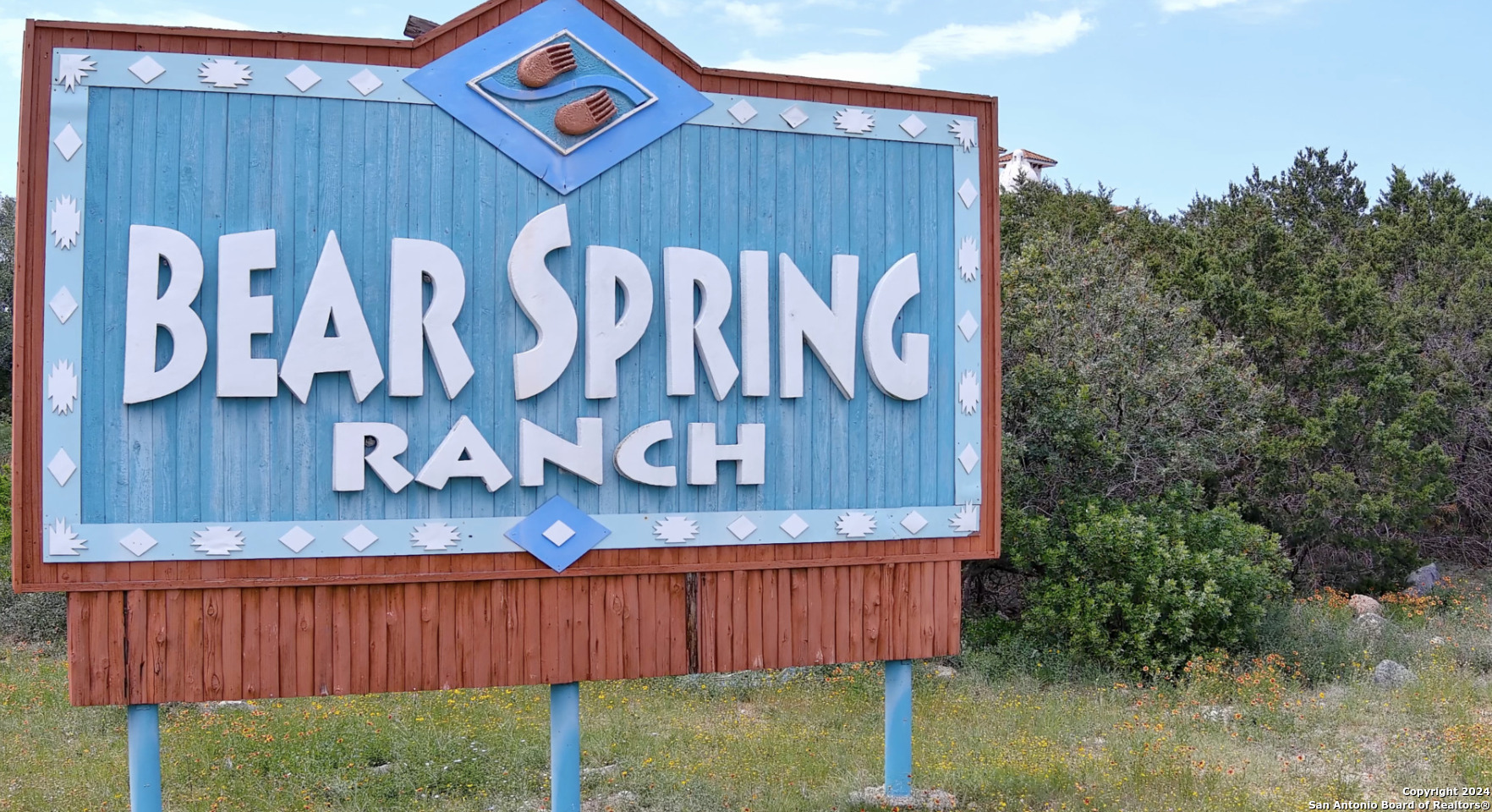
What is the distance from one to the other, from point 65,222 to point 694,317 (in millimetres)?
3300

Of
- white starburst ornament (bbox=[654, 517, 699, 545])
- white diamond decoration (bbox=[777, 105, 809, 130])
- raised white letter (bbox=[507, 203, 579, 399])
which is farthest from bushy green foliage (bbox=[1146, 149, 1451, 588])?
raised white letter (bbox=[507, 203, 579, 399])

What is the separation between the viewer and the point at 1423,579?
18.7m

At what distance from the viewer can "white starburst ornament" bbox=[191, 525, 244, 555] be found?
19.0 feet

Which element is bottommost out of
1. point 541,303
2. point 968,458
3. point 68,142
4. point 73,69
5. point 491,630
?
point 491,630

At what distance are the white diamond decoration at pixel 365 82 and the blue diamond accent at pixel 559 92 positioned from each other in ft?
0.57

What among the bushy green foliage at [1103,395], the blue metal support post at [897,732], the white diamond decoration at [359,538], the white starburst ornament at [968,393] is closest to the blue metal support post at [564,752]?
the white diamond decoration at [359,538]

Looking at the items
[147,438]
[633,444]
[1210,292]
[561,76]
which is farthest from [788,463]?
[1210,292]

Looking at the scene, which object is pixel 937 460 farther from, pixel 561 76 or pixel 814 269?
pixel 561 76

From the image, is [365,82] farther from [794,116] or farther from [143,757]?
[143,757]

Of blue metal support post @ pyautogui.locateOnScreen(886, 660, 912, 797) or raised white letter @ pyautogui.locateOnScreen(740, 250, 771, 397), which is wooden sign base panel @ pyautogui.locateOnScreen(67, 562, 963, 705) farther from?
raised white letter @ pyautogui.locateOnScreen(740, 250, 771, 397)

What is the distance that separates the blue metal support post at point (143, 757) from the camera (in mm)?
5926

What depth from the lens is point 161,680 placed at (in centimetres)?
586

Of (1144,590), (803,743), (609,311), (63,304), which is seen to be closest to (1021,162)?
→ (1144,590)

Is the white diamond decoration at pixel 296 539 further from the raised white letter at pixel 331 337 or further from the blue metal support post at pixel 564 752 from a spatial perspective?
the blue metal support post at pixel 564 752
